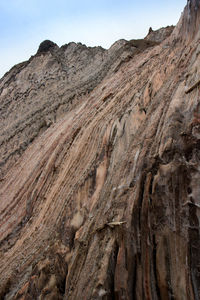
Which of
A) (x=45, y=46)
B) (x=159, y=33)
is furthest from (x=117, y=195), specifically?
(x=159, y=33)

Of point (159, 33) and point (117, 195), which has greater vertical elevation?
point (159, 33)

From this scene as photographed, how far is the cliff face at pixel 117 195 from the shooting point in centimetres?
658

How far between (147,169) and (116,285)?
2.82m

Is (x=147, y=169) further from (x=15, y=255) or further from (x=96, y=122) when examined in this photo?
(x=15, y=255)

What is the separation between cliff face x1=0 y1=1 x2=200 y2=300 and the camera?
6.58 meters

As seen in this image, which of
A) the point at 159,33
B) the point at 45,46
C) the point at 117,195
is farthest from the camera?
the point at 159,33

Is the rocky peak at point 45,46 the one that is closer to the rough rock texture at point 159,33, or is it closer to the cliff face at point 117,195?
the rough rock texture at point 159,33

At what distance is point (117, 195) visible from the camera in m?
7.95

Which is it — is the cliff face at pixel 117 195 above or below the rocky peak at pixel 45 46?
below

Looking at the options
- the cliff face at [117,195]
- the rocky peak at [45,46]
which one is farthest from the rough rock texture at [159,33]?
the cliff face at [117,195]

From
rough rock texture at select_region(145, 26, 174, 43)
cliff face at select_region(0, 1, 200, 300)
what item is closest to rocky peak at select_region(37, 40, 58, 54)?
rough rock texture at select_region(145, 26, 174, 43)

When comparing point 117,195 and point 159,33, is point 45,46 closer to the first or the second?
point 159,33

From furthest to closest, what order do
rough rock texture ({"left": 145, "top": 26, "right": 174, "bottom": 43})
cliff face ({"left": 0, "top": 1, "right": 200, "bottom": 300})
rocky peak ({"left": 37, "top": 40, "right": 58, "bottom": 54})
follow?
rough rock texture ({"left": 145, "top": 26, "right": 174, "bottom": 43}) < rocky peak ({"left": 37, "top": 40, "right": 58, "bottom": 54}) < cliff face ({"left": 0, "top": 1, "right": 200, "bottom": 300})

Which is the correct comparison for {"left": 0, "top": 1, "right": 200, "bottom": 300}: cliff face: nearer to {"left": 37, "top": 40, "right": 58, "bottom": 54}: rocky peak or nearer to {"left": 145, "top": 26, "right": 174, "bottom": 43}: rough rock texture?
{"left": 37, "top": 40, "right": 58, "bottom": 54}: rocky peak
